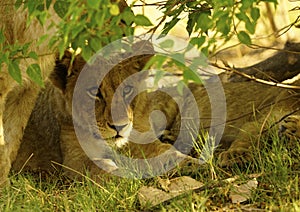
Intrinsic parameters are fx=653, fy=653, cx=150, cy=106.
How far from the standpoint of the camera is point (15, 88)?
309 centimetres

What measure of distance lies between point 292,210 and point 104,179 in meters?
1.03

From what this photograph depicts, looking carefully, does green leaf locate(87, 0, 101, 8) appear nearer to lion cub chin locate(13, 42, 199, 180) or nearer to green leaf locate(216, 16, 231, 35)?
green leaf locate(216, 16, 231, 35)

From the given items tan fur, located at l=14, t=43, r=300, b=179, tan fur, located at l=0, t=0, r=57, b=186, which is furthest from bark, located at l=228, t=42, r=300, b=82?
tan fur, located at l=0, t=0, r=57, b=186

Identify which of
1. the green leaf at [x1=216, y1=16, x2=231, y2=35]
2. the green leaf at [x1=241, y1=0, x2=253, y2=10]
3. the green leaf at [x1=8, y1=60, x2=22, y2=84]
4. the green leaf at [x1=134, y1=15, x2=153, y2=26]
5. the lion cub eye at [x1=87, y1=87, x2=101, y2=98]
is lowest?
the lion cub eye at [x1=87, y1=87, x2=101, y2=98]

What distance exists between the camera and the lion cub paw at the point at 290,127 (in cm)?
277

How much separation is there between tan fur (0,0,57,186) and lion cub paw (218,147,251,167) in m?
0.87

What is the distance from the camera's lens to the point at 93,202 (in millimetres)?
2381

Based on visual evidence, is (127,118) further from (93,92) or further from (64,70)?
(64,70)

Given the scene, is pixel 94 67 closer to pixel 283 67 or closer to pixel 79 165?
pixel 79 165

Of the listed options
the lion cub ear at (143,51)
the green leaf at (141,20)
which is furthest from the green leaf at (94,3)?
the lion cub ear at (143,51)

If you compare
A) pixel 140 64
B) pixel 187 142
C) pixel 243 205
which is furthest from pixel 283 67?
pixel 243 205

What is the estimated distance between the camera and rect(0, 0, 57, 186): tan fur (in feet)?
9.14

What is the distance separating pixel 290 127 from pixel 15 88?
4.22 feet

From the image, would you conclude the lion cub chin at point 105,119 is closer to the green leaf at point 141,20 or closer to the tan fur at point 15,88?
the tan fur at point 15,88
